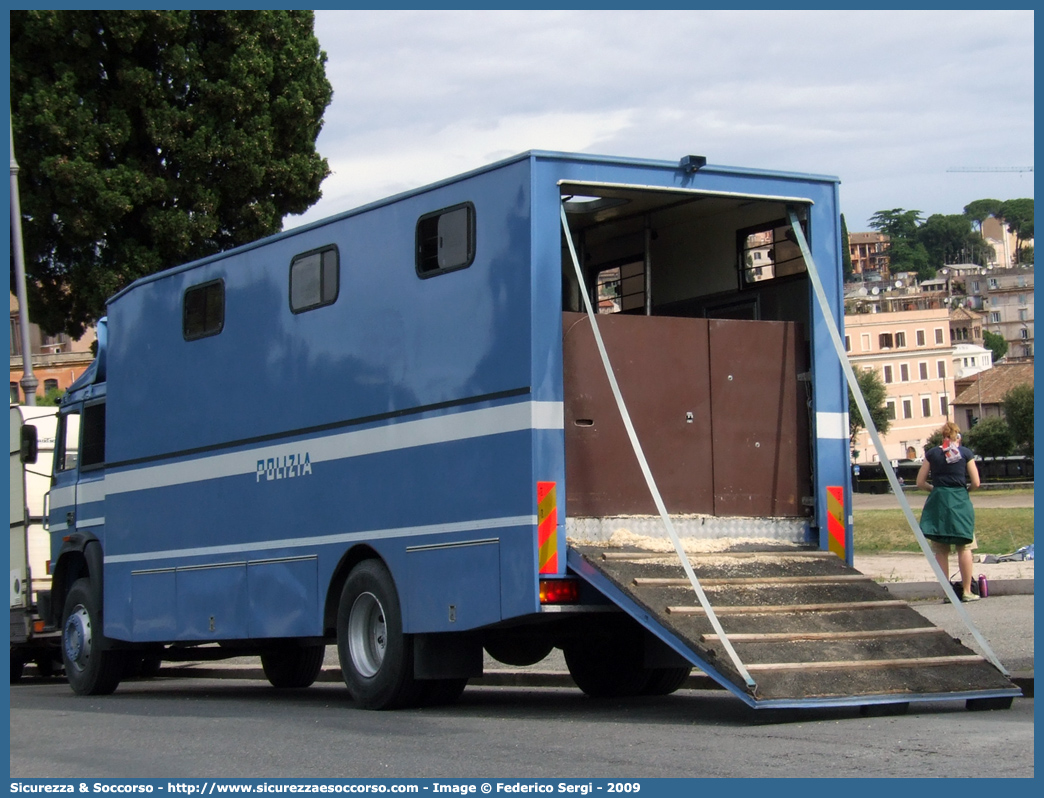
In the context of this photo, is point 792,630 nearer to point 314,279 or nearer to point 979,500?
point 314,279

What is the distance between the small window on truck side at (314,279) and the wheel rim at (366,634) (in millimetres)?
2250

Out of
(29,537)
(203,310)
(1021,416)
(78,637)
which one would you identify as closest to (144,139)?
(29,537)

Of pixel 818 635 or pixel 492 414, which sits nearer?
pixel 818 635

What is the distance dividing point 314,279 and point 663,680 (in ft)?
13.2

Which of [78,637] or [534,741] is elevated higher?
[534,741]

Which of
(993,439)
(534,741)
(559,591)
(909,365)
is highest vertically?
(909,365)

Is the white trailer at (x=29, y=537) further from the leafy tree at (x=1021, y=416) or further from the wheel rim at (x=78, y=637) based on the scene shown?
the leafy tree at (x=1021, y=416)

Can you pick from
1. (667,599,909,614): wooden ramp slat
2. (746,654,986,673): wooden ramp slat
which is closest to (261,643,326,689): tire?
(667,599,909,614): wooden ramp slat

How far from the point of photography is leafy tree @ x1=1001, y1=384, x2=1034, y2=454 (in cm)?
11438

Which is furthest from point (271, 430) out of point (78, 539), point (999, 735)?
point (999, 735)

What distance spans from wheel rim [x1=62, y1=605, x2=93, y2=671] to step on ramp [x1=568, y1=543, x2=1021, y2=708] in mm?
6617

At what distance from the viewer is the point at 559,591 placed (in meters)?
9.51

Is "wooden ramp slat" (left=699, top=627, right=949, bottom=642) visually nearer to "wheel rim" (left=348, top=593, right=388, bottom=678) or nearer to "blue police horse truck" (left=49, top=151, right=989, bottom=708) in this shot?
"blue police horse truck" (left=49, top=151, right=989, bottom=708)

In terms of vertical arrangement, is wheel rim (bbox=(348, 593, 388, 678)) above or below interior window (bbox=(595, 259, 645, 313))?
below
